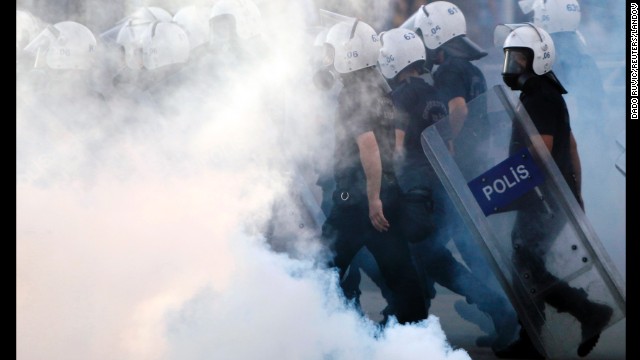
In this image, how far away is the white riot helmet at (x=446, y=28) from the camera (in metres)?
4.48

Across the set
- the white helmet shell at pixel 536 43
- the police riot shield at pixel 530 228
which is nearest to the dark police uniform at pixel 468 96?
A: the police riot shield at pixel 530 228

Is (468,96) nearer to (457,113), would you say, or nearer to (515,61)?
(457,113)

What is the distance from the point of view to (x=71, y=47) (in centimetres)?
459

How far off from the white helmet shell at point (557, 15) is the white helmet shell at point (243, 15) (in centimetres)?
152

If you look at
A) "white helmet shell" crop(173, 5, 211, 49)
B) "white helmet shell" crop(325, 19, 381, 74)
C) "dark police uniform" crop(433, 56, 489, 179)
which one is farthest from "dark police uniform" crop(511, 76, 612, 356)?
"white helmet shell" crop(173, 5, 211, 49)

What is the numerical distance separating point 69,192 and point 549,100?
2.69 metres

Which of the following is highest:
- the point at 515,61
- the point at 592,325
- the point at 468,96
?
the point at 515,61

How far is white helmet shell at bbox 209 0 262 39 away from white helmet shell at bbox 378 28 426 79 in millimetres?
705

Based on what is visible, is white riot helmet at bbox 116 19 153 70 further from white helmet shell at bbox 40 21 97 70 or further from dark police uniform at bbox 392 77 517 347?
dark police uniform at bbox 392 77 517 347

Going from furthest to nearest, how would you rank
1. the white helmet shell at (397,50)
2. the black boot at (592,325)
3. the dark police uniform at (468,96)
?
the white helmet shell at (397,50) → the dark police uniform at (468,96) → the black boot at (592,325)

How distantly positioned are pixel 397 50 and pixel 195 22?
3.77ft

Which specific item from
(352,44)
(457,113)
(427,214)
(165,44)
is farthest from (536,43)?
(165,44)

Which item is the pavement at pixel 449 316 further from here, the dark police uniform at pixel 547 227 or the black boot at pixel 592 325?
the black boot at pixel 592 325
